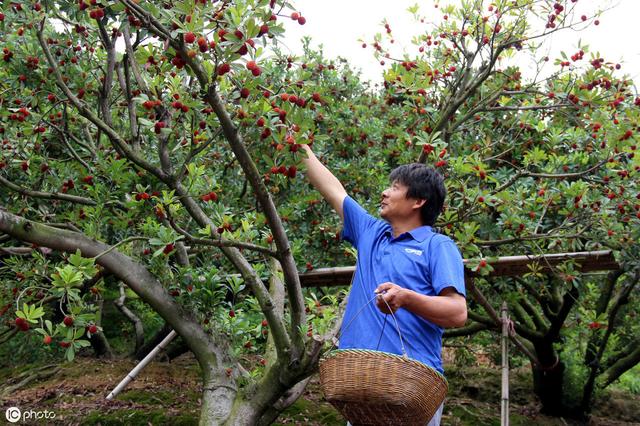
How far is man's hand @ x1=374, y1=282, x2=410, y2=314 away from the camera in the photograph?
7.00ft

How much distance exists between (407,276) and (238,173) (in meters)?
3.63

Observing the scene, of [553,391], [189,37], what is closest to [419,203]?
[189,37]

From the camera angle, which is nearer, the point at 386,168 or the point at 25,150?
the point at 25,150

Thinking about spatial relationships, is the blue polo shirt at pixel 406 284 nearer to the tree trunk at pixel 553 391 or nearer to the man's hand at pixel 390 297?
the man's hand at pixel 390 297

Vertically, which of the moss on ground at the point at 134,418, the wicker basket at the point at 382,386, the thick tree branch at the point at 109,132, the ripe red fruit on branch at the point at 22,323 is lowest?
the moss on ground at the point at 134,418

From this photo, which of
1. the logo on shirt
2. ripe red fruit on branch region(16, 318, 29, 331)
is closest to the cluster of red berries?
the logo on shirt

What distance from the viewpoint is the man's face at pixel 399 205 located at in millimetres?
2648

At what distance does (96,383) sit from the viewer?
648cm

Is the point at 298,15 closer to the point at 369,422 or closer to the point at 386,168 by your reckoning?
the point at 369,422

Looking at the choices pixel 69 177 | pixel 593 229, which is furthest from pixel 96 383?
pixel 593 229

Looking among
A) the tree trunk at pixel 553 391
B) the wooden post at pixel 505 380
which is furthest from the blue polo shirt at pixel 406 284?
the tree trunk at pixel 553 391

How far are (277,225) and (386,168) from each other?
343 cm

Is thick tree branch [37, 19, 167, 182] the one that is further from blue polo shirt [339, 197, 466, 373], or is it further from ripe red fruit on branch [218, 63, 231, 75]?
blue polo shirt [339, 197, 466, 373]

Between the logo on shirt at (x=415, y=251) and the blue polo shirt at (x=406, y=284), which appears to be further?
the logo on shirt at (x=415, y=251)
